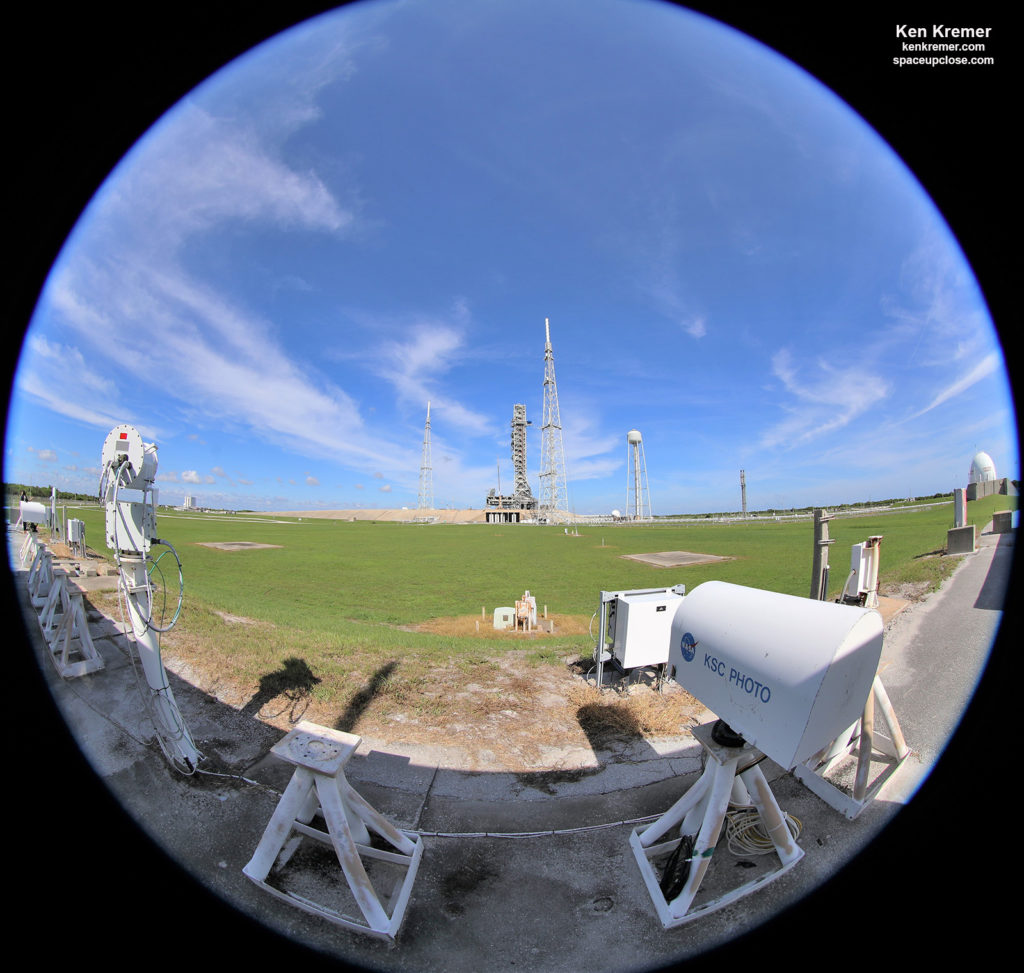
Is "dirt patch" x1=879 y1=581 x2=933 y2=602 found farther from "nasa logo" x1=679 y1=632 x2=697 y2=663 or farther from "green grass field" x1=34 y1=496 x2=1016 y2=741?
"nasa logo" x1=679 y1=632 x2=697 y2=663

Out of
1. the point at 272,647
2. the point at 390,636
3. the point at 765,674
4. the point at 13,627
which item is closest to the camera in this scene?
the point at 765,674

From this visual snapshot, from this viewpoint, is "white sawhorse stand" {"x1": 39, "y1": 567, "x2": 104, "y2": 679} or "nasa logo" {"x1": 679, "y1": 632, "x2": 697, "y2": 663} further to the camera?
"white sawhorse stand" {"x1": 39, "y1": 567, "x2": 104, "y2": 679}

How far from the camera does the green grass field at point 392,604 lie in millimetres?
6348

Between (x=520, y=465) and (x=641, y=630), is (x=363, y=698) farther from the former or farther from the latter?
(x=520, y=465)

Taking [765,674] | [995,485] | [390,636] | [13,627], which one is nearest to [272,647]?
[390,636]

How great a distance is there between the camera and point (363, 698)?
19.1ft

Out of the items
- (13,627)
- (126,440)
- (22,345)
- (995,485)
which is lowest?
(13,627)

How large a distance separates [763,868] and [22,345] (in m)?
6.36

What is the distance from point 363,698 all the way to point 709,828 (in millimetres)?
4461

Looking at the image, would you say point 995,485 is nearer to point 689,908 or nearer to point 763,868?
point 763,868

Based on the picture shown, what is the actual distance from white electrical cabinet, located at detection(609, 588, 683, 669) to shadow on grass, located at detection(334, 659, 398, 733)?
3.49m

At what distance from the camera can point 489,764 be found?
14.6ft

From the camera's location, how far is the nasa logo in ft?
10.9

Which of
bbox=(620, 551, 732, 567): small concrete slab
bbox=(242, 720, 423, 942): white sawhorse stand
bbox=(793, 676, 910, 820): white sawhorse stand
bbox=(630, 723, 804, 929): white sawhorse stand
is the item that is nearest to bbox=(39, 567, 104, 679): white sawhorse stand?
bbox=(242, 720, 423, 942): white sawhorse stand
